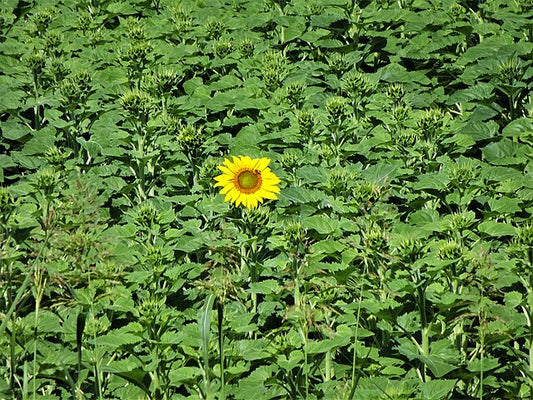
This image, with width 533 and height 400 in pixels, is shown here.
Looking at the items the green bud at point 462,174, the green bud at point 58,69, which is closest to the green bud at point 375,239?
the green bud at point 462,174

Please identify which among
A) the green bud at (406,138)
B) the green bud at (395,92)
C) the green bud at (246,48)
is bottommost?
the green bud at (406,138)

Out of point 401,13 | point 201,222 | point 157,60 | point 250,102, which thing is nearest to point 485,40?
point 401,13

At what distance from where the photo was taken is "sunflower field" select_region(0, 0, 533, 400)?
336cm

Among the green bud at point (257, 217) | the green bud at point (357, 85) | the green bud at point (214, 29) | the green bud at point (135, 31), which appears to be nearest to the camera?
the green bud at point (257, 217)

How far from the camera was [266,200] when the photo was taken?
14.6 feet

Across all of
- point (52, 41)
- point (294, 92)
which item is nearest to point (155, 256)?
point (294, 92)

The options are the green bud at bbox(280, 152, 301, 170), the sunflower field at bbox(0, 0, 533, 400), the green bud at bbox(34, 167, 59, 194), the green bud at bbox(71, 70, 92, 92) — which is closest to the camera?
the sunflower field at bbox(0, 0, 533, 400)

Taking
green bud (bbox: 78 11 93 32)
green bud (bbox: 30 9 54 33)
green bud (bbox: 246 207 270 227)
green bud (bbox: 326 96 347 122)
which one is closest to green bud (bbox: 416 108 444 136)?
green bud (bbox: 326 96 347 122)

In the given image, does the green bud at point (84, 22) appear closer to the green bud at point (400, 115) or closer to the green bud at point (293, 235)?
the green bud at point (400, 115)

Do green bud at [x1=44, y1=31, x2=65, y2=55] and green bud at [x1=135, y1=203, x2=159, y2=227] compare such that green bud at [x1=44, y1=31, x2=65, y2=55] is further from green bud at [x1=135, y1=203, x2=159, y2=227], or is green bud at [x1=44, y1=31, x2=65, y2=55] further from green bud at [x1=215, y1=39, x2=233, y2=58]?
green bud at [x1=135, y1=203, x2=159, y2=227]

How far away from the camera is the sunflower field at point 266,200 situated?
336 cm

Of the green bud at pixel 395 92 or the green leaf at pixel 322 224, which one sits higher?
the green bud at pixel 395 92

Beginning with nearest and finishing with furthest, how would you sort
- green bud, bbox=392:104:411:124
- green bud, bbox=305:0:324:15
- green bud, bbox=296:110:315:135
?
green bud, bbox=296:110:315:135, green bud, bbox=392:104:411:124, green bud, bbox=305:0:324:15

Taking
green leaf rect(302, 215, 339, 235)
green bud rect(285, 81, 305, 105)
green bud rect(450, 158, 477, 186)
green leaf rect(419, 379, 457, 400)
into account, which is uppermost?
green bud rect(285, 81, 305, 105)
